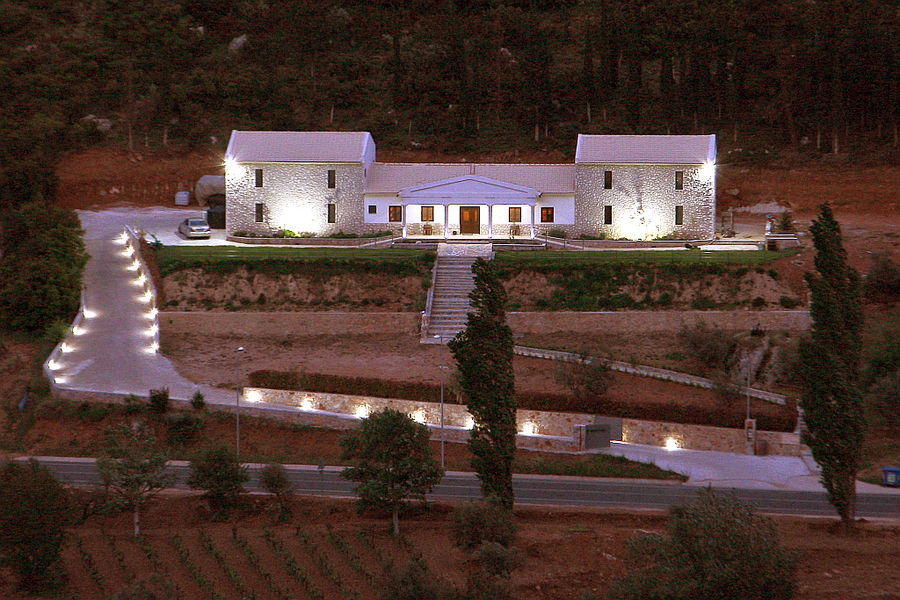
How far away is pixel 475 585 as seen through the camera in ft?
71.4

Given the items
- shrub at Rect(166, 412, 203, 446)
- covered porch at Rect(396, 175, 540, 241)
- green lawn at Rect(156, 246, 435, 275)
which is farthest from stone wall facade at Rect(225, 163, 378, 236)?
shrub at Rect(166, 412, 203, 446)

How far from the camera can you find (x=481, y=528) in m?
25.4

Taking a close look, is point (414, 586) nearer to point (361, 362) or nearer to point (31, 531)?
point (31, 531)

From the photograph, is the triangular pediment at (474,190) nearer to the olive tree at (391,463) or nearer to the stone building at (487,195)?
the stone building at (487,195)

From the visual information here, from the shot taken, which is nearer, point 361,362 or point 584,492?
point 584,492

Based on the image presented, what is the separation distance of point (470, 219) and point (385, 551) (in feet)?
116

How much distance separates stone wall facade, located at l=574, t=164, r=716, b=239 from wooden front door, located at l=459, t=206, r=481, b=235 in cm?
564

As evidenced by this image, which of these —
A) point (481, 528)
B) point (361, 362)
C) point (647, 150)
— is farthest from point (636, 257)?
point (481, 528)

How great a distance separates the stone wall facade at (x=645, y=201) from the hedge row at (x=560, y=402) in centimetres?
2181

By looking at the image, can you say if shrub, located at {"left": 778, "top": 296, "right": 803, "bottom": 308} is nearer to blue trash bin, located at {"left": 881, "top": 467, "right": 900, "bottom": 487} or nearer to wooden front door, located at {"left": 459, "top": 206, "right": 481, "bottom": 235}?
blue trash bin, located at {"left": 881, "top": 467, "right": 900, "bottom": 487}

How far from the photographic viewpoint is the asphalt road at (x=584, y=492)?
31156 millimetres

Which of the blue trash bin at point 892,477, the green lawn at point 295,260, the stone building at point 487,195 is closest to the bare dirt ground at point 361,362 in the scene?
the green lawn at point 295,260

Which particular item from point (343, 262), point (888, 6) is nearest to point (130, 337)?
point (343, 262)

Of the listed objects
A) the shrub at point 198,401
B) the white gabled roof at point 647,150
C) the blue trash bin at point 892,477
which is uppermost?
the white gabled roof at point 647,150
